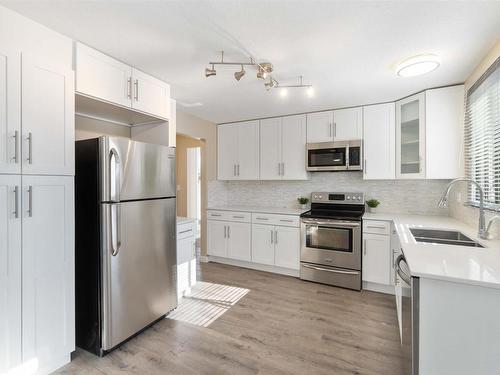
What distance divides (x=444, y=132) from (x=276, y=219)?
2225 millimetres

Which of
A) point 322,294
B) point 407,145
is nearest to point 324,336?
point 322,294

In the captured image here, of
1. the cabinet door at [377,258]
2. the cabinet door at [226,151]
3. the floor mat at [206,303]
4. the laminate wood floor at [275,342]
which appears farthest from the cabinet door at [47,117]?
the cabinet door at [377,258]

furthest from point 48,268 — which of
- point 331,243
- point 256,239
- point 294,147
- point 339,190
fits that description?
point 339,190

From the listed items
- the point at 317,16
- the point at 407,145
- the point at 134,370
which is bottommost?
the point at 134,370

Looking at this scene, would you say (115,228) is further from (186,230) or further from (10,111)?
(186,230)

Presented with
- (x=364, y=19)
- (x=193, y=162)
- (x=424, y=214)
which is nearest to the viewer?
(x=364, y=19)

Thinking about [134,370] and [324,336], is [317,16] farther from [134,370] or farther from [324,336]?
[134,370]

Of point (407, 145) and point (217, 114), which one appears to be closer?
point (407, 145)

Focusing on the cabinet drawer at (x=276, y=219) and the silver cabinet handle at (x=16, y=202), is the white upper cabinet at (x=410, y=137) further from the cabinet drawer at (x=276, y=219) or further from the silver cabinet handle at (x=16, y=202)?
the silver cabinet handle at (x=16, y=202)

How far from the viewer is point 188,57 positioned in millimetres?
2135

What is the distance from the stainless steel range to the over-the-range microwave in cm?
47

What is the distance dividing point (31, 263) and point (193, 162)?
15.1 feet

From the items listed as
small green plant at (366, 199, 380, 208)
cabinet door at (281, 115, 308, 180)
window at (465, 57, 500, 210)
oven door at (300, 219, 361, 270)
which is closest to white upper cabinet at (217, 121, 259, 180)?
cabinet door at (281, 115, 308, 180)

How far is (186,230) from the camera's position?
3043mm
